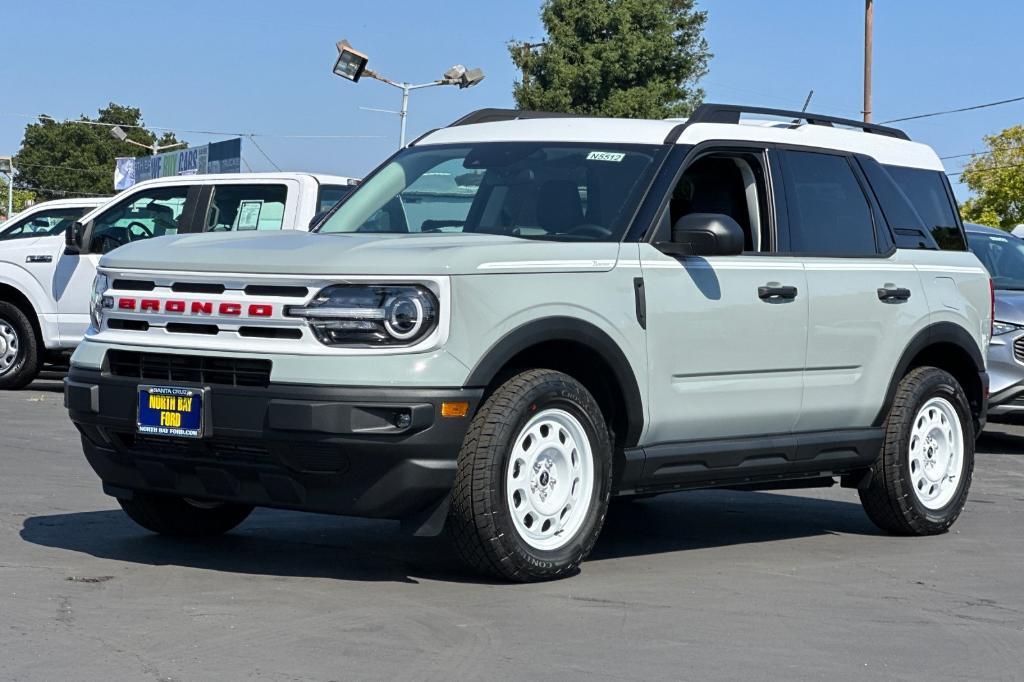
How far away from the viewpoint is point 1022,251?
575 inches

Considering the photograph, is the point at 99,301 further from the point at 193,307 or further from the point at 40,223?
the point at 40,223

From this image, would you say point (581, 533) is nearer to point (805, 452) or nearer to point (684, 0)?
Result: point (805, 452)

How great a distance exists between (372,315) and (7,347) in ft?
35.9

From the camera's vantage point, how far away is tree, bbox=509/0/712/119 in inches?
2346

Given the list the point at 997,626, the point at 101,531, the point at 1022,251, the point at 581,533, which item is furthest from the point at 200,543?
the point at 1022,251

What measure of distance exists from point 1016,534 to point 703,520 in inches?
63.2

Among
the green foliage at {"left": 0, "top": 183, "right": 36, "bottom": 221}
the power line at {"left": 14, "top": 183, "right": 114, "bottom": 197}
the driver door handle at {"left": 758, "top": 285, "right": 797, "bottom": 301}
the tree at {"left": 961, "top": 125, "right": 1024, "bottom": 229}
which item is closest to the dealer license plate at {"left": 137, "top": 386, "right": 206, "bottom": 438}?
the driver door handle at {"left": 758, "top": 285, "right": 797, "bottom": 301}

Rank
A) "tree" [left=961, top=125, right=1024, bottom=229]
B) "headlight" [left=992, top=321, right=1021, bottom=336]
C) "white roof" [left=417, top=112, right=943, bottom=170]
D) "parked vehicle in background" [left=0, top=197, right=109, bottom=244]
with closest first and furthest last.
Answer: "white roof" [left=417, top=112, right=943, bottom=170] → "headlight" [left=992, top=321, right=1021, bottom=336] → "parked vehicle in background" [left=0, top=197, right=109, bottom=244] → "tree" [left=961, top=125, right=1024, bottom=229]

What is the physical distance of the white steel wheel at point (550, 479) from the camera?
6484 millimetres

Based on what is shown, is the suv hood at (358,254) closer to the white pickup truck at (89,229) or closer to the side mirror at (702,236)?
the side mirror at (702,236)

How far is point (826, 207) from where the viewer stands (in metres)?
8.20

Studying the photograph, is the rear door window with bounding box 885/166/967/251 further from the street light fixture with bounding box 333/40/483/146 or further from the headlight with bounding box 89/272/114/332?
the street light fixture with bounding box 333/40/483/146

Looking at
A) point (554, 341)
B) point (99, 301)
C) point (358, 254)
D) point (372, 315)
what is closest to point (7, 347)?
point (99, 301)

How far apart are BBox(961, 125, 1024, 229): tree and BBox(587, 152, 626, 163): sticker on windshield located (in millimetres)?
69812
